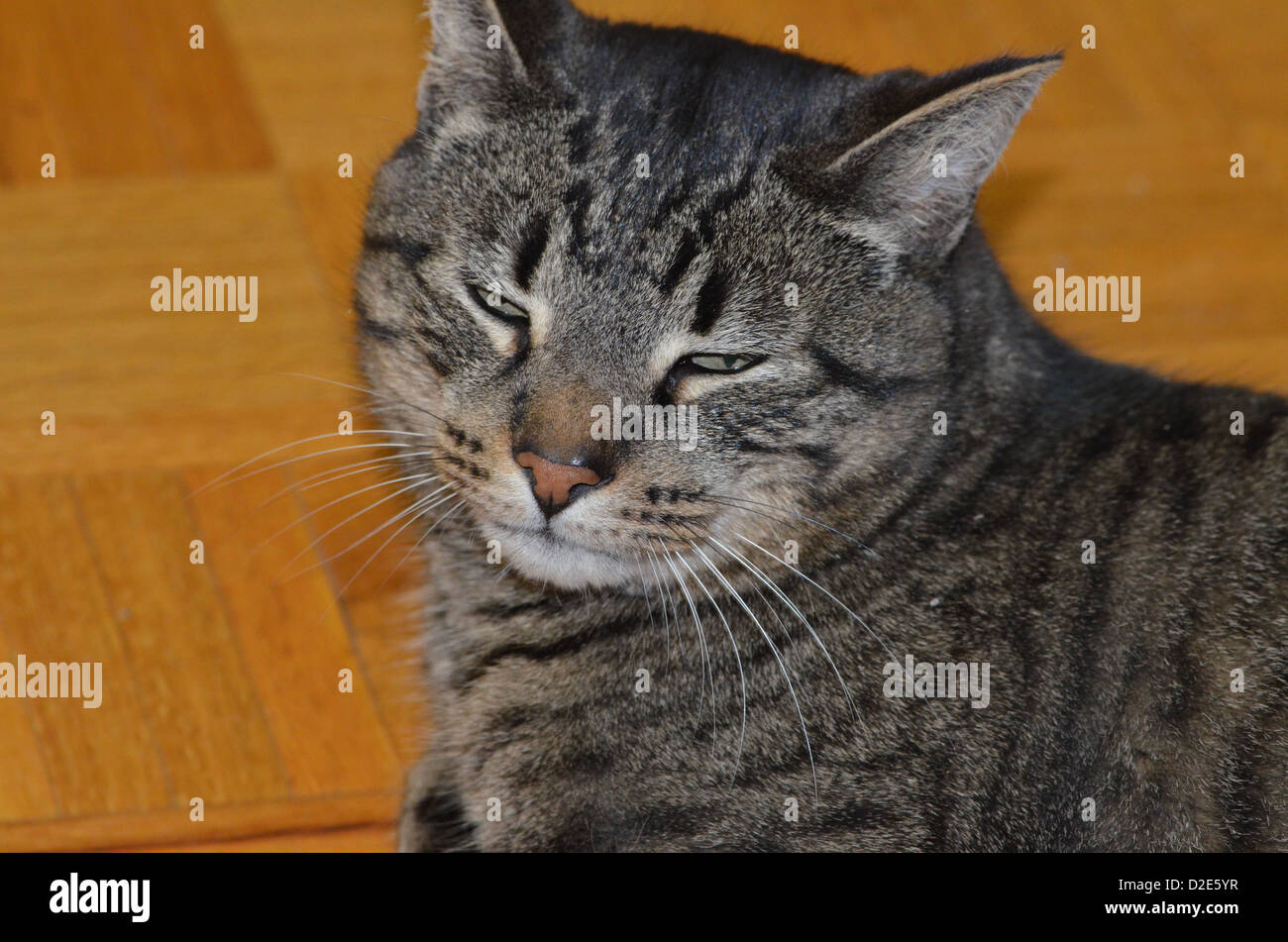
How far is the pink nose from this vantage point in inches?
74.0

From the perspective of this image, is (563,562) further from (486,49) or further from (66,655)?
(66,655)

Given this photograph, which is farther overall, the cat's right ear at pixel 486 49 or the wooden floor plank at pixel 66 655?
the wooden floor plank at pixel 66 655

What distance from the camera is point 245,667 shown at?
2.45 m

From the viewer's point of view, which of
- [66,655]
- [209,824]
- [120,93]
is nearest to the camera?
[209,824]

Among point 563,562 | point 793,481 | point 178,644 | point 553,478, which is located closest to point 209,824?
point 178,644

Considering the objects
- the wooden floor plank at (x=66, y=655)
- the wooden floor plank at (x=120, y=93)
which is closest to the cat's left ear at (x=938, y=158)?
the wooden floor plank at (x=66, y=655)

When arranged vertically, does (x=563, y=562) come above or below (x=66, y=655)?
above

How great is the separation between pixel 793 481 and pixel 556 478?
31 centimetres

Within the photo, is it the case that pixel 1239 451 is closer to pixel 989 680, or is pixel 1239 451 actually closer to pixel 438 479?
pixel 989 680

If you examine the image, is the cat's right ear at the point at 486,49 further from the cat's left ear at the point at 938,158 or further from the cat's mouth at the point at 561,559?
the cat's mouth at the point at 561,559

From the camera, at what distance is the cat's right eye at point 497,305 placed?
197cm

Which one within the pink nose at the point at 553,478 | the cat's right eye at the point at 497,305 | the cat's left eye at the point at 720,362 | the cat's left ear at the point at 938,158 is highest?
the cat's left ear at the point at 938,158

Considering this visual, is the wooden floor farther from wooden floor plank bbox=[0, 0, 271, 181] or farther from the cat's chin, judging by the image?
the cat's chin

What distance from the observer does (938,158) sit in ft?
6.44
